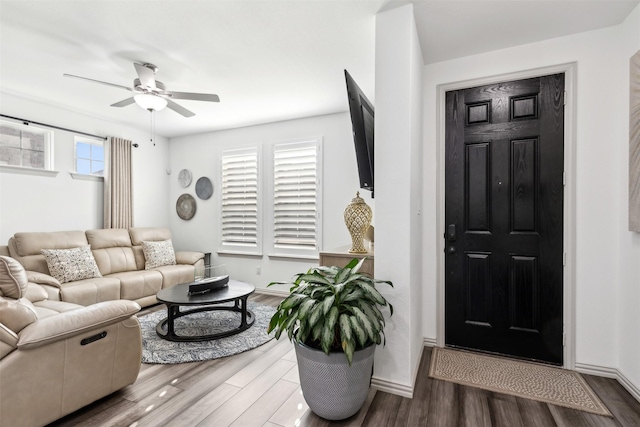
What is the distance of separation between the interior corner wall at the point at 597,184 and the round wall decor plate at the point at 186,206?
5.29m

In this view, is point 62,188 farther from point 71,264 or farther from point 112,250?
point 71,264

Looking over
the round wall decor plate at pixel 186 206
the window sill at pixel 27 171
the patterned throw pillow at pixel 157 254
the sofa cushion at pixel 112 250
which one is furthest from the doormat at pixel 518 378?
the window sill at pixel 27 171

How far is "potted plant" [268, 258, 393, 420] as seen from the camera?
172 centimetres

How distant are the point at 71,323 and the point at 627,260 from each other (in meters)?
3.61

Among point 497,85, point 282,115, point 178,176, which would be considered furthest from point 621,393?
point 178,176

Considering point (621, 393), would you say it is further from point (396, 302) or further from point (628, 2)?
point (628, 2)

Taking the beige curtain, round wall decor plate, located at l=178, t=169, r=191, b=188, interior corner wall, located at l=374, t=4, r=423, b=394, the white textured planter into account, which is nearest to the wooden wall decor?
interior corner wall, located at l=374, t=4, r=423, b=394

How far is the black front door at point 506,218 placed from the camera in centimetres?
245

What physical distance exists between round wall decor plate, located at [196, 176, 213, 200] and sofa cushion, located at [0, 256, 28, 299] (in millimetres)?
3377

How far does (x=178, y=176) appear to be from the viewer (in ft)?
18.7

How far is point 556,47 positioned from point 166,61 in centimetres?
334

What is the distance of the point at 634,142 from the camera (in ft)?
6.70

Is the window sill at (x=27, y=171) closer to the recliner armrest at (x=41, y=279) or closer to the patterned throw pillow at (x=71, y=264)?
the patterned throw pillow at (x=71, y=264)

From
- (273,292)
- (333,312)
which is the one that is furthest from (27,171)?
(333,312)
